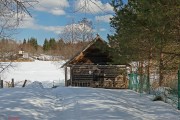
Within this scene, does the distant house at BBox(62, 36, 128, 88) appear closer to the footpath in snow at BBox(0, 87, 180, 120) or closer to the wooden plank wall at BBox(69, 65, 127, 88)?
the wooden plank wall at BBox(69, 65, 127, 88)

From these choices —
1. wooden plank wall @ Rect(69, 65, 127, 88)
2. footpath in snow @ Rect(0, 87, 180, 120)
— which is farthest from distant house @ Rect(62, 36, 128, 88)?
footpath in snow @ Rect(0, 87, 180, 120)

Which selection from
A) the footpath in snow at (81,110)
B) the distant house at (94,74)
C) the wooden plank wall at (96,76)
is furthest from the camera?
the wooden plank wall at (96,76)

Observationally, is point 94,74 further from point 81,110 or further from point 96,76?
point 81,110

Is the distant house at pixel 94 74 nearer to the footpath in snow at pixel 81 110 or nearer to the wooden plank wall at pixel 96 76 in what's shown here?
the wooden plank wall at pixel 96 76

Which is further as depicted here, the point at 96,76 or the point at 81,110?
the point at 96,76

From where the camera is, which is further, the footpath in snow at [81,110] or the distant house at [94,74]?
the distant house at [94,74]

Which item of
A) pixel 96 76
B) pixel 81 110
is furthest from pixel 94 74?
pixel 81 110

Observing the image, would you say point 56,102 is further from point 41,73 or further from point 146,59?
point 41,73

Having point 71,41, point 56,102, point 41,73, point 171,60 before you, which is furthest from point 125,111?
point 41,73

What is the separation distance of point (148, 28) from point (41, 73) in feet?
162

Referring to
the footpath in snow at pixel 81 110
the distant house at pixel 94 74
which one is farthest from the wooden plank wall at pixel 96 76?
the footpath in snow at pixel 81 110

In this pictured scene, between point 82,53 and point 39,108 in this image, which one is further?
point 82,53

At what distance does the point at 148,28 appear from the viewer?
467 inches

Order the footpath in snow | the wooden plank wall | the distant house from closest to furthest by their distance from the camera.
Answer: the footpath in snow
the distant house
the wooden plank wall
